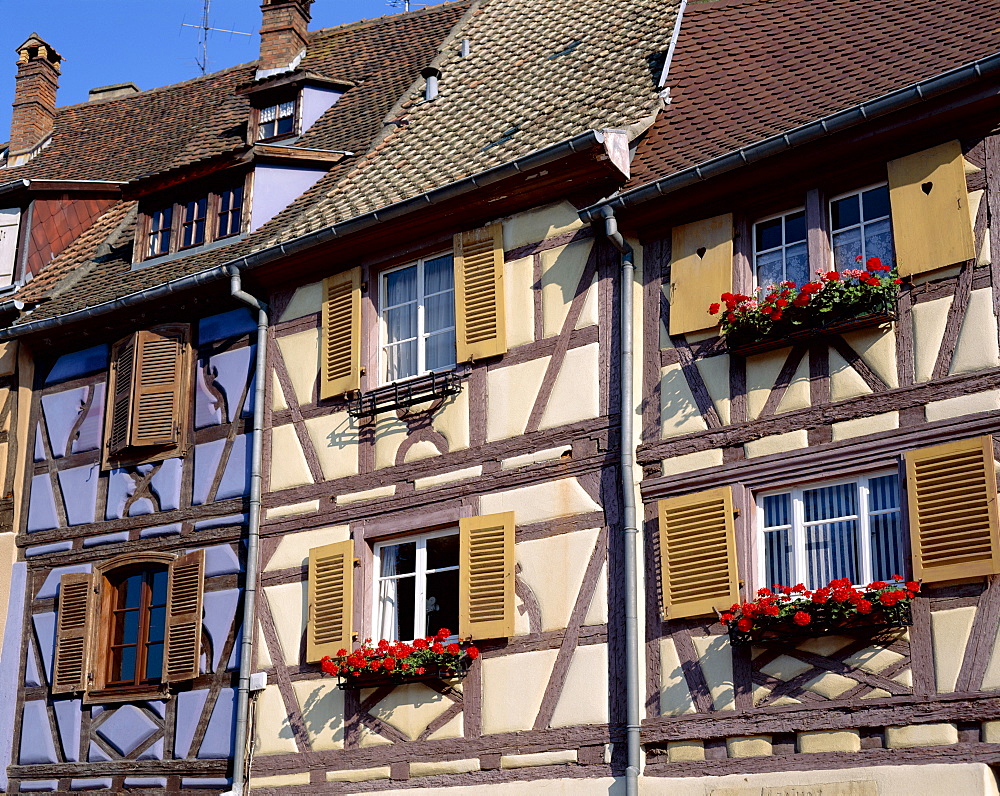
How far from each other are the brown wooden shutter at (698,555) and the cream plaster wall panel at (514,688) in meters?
1.25

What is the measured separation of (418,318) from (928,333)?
5174 millimetres

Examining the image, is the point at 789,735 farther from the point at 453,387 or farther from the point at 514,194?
the point at 514,194

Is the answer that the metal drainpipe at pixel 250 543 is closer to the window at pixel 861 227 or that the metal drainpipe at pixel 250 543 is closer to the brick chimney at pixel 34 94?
the window at pixel 861 227

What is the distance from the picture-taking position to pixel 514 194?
47.0 feet

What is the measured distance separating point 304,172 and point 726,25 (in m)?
4.89

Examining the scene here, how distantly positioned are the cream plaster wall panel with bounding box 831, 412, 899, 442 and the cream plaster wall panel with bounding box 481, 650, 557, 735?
2.93m

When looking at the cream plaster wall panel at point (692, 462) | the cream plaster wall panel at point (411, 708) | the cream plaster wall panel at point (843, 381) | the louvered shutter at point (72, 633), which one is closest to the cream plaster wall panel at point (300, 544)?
the cream plaster wall panel at point (411, 708)

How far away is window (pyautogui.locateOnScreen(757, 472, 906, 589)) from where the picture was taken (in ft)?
37.7

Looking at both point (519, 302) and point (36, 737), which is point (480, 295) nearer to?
point (519, 302)

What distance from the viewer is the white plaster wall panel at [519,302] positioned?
14.0 metres

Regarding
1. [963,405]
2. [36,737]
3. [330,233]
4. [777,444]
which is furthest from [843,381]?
[36,737]

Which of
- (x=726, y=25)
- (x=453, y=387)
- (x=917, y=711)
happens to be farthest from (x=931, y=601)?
(x=726, y=25)

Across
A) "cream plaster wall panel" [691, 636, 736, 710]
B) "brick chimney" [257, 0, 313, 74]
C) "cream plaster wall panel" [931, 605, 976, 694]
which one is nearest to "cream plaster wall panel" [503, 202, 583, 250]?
"cream plaster wall panel" [691, 636, 736, 710]

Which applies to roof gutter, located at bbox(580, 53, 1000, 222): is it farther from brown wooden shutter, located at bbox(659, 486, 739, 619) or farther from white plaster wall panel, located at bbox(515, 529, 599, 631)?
white plaster wall panel, located at bbox(515, 529, 599, 631)
